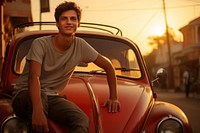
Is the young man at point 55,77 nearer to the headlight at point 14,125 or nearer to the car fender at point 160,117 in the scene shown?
the headlight at point 14,125

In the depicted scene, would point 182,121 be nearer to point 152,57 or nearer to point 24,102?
point 24,102

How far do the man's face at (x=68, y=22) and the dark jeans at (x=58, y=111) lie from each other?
551 mm

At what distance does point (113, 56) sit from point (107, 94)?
49.8 inches

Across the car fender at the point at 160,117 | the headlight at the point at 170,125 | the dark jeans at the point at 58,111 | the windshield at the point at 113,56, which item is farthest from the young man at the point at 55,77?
the windshield at the point at 113,56

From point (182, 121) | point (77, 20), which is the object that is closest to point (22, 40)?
point (77, 20)

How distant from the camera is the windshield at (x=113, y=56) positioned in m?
4.99

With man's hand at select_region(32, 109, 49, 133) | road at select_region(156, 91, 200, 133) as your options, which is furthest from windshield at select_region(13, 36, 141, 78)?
road at select_region(156, 91, 200, 133)

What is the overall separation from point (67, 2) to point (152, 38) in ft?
287

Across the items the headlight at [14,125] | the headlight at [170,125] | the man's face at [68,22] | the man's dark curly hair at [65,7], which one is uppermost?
the man's dark curly hair at [65,7]

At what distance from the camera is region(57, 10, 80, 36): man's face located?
3564mm

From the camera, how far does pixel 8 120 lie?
348 centimetres

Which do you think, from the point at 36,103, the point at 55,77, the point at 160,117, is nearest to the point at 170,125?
the point at 160,117

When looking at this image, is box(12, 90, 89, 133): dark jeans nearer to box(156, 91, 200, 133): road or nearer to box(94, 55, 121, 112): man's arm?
box(94, 55, 121, 112): man's arm

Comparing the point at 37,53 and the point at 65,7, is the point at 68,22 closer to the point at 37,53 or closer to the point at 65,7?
the point at 65,7
